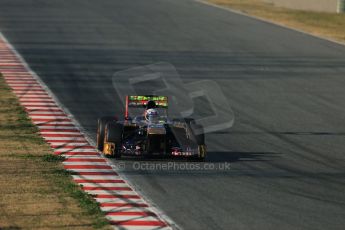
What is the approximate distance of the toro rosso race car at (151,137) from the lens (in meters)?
24.2

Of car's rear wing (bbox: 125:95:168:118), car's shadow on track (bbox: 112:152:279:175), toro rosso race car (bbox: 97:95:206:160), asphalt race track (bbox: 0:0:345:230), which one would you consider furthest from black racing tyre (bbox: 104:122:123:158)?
car's rear wing (bbox: 125:95:168:118)

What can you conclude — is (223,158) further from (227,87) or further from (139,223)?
(227,87)

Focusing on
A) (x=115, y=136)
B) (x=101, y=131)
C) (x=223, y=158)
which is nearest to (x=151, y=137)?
(x=115, y=136)

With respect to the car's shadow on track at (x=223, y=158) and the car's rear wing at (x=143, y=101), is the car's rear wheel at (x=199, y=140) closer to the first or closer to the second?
the car's shadow on track at (x=223, y=158)

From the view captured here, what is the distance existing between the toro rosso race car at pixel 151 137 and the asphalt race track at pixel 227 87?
1.61 feet

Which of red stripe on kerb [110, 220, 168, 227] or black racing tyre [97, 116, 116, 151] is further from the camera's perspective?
black racing tyre [97, 116, 116, 151]

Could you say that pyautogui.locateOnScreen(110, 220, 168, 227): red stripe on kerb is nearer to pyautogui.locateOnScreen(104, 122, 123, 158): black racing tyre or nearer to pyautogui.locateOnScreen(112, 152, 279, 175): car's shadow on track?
pyautogui.locateOnScreen(112, 152, 279, 175): car's shadow on track

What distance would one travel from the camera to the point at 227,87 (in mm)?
39750

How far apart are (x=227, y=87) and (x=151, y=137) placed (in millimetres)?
15982

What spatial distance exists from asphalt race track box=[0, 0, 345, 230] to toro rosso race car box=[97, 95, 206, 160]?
19.3 inches

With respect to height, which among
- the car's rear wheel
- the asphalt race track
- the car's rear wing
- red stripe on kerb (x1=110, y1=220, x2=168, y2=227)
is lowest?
the asphalt race track

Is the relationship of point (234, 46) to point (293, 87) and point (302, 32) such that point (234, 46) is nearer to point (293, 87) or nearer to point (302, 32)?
point (302, 32)

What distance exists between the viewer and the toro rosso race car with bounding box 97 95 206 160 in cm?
2416

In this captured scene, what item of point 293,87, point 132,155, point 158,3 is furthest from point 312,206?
point 158,3
